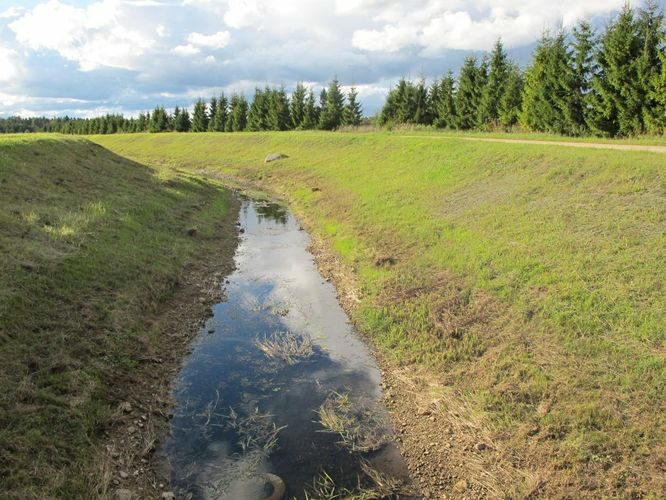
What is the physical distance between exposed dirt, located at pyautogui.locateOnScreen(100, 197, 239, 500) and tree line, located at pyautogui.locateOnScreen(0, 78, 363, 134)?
58670 millimetres

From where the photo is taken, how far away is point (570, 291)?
12156 mm

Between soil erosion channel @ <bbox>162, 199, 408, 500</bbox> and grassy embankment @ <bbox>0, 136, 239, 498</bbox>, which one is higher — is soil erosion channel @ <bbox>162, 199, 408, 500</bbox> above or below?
below

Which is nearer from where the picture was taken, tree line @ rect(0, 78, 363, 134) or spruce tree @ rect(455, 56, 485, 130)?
spruce tree @ rect(455, 56, 485, 130)

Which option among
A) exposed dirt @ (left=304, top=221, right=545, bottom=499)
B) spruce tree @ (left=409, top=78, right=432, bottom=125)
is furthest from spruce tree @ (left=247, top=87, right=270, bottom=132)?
exposed dirt @ (left=304, top=221, right=545, bottom=499)

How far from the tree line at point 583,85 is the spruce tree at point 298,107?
106 ft

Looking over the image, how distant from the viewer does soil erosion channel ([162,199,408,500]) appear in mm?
8414

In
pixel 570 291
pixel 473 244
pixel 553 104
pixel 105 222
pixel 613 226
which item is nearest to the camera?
pixel 570 291

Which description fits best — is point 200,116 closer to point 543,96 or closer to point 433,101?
point 433,101

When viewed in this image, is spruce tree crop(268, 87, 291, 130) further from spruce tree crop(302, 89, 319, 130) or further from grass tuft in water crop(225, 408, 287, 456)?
grass tuft in water crop(225, 408, 287, 456)

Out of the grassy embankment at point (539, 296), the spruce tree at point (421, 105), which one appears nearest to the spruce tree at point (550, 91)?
the grassy embankment at point (539, 296)

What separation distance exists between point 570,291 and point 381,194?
15.9 m

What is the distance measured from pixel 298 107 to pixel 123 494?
74.4 m

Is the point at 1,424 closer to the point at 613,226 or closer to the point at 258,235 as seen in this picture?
the point at 613,226

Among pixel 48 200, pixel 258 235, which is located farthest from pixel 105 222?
pixel 258 235
